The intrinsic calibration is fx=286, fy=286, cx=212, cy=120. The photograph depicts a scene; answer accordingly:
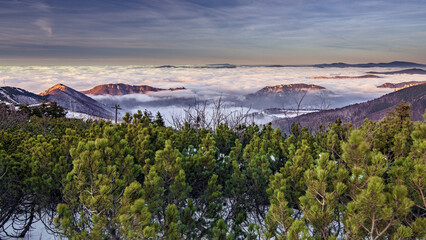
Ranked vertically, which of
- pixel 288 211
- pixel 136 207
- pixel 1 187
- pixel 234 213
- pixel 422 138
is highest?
pixel 422 138

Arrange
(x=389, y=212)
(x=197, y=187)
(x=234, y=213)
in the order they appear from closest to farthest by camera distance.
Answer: (x=389, y=212) < (x=234, y=213) < (x=197, y=187)

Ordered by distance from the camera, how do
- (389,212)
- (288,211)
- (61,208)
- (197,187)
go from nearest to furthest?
(389,212)
(61,208)
(288,211)
(197,187)

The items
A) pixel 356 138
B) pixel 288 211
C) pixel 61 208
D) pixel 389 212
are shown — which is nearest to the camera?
pixel 389 212

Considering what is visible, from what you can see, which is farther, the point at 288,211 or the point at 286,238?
the point at 288,211

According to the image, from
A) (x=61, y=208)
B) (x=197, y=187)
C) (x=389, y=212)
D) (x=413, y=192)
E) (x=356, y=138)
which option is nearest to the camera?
(x=389, y=212)

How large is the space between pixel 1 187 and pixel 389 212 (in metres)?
5.96

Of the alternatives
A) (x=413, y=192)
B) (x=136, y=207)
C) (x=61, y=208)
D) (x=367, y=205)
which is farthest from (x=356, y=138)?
(x=61, y=208)

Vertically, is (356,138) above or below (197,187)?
above

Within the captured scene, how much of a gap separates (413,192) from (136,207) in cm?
360

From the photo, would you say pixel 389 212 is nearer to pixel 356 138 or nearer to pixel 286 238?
pixel 356 138

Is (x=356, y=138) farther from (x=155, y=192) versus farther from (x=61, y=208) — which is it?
(x=61, y=208)

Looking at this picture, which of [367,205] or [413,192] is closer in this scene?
[367,205]

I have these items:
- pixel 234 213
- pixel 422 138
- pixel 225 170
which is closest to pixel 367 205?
pixel 422 138

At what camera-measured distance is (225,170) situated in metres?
5.63
